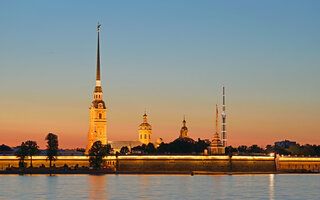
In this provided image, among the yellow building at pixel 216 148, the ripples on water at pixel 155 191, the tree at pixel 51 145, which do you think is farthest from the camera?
the yellow building at pixel 216 148

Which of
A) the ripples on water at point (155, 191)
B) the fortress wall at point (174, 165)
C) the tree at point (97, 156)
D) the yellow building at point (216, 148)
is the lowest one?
the ripples on water at point (155, 191)

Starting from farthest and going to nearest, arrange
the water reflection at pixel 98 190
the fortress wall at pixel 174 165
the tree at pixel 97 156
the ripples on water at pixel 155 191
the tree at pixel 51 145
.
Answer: the fortress wall at pixel 174 165 → the tree at pixel 51 145 → the tree at pixel 97 156 → the ripples on water at pixel 155 191 → the water reflection at pixel 98 190

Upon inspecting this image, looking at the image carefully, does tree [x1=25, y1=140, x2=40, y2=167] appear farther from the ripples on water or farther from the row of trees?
the ripples on water

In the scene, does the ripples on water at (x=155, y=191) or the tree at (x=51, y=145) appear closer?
the ripples on water at (x=155, y=191)

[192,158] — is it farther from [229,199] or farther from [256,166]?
[229,199]

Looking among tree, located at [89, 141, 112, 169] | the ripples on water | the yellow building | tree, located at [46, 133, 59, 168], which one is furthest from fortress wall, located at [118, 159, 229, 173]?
the ripples on water

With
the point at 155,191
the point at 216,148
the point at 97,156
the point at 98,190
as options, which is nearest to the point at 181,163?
the point at 216,148

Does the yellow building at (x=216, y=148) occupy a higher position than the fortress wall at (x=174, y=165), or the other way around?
the yellow building at (x=216, y=148)

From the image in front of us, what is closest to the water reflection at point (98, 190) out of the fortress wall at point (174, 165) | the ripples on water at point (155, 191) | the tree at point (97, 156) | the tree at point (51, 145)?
the ripples on water at point (155, 191)

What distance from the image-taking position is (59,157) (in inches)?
7392

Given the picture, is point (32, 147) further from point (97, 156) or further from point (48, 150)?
point (97, 156)

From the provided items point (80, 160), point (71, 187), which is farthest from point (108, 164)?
point (71, 187)

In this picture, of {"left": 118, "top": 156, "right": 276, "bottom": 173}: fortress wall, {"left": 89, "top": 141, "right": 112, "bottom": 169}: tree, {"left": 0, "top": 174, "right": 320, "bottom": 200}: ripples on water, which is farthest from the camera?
{"left": 118, "top": 156, "right": 276, "bottom": 173}: fortress wall

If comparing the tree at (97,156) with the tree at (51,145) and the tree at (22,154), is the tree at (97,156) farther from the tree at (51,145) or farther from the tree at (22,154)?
the tree at (22,154)
